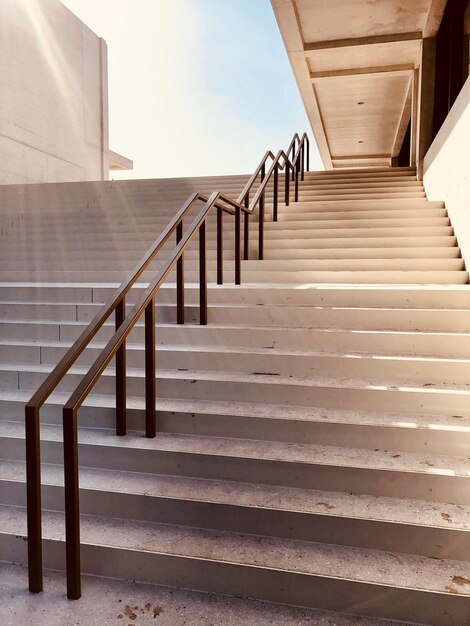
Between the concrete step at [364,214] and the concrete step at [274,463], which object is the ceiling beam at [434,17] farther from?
the concrete step at [274,463]

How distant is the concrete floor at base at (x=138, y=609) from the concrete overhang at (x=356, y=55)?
25.6 ft

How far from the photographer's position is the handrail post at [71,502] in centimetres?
200

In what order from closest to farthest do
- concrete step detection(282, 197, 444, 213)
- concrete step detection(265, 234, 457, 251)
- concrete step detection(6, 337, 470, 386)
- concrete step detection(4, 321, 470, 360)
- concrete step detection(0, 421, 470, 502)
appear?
concrete step detection(0, 421, 470, 502) → concrete step detection(6, 337, 470, 386) → concrete step detection(4, 321, 470, 360) → concrete step detection(265, 234, 457, 251) → concrete step detection(282, 197, 444, 213)

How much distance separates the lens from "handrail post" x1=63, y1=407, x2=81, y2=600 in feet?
6.57

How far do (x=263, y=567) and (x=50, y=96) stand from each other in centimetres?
1235

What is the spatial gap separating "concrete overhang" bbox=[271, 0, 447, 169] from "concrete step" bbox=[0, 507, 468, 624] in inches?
298

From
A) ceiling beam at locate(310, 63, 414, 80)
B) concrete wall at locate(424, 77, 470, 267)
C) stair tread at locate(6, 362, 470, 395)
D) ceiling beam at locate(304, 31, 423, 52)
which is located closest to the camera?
stair tread at locate(6, 362, 470, 395)

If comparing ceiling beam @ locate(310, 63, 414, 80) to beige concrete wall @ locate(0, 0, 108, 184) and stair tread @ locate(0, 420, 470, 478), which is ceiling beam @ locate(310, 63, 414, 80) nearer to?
beige concrete wall @ locate(0, 0, 108, 184)

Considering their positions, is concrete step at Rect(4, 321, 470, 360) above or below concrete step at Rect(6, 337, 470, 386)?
above

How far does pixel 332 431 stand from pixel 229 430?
59cm

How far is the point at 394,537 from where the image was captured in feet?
7.11

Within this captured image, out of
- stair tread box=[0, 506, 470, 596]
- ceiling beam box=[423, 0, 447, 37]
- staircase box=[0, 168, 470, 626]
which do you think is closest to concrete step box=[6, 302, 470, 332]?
staircase box=[0, 168, 470, 626]

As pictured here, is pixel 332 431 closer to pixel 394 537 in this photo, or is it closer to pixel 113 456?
pixel 394 537

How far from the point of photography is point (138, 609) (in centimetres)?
202
